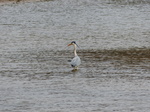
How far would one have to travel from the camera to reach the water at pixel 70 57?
18.5m

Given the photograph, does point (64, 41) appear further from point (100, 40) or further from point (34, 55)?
point (34, 55)

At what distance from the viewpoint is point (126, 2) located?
63719 millimetres

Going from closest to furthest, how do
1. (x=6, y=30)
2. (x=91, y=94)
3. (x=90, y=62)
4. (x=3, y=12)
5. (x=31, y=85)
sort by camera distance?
(x=91, y=94) → (x=31, y=85) → (x=90, y=62) → (x=6, y=30) → (x=3, y=12)

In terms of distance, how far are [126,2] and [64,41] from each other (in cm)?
3204

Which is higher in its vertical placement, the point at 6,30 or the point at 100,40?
the point at 6,30

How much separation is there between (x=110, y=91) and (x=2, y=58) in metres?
8.58

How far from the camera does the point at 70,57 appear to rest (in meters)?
27.5

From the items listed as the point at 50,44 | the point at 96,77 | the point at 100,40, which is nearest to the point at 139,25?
the point at 100,40

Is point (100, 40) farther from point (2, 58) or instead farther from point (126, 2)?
point (126, 2)

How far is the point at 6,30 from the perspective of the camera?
37781 mm

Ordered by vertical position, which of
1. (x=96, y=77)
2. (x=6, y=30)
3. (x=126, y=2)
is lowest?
(x=96, y=77)

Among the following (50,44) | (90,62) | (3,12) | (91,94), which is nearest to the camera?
(91,94)

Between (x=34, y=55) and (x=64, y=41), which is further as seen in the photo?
(x=64, y=41)

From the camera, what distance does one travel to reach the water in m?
18.5
